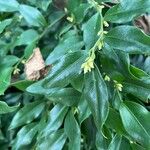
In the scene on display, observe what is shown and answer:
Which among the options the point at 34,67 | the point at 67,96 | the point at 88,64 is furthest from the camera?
the point at 34,67

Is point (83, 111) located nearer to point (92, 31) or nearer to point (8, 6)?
point (92, 31)

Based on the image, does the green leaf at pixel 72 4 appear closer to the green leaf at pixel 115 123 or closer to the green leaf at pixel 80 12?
the green leaf at pixel 80 12

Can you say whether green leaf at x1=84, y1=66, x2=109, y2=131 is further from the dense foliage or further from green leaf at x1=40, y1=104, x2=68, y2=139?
green leaf at x1=40, y1=104, x2=68, y2=139

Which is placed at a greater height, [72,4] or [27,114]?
[72,4]

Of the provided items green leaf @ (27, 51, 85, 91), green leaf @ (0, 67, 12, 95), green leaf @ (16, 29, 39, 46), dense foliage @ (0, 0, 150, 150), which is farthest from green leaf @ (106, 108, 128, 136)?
green leaf @ (16, 29, 39, 46)

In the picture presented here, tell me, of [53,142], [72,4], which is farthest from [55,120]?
[72,4]

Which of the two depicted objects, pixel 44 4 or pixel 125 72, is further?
pixel 44 4

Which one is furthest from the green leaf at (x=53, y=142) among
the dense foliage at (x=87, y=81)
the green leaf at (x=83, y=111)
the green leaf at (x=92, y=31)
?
the green leaf at (x=92, y=31)
